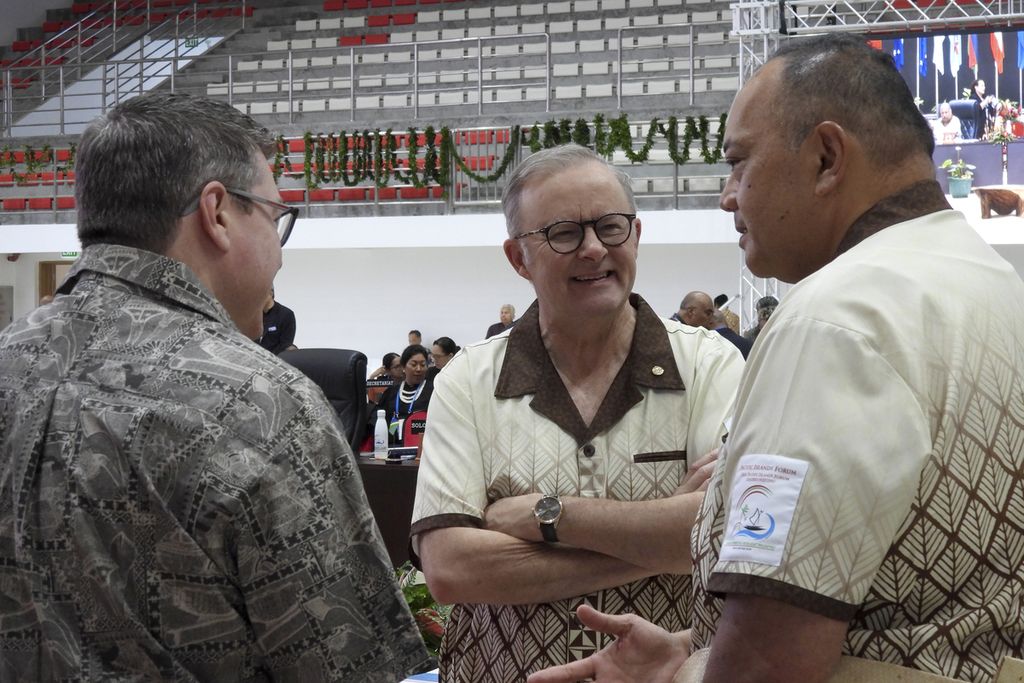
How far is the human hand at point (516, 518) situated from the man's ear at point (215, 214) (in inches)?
23.7

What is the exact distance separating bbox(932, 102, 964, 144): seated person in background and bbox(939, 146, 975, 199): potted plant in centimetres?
13

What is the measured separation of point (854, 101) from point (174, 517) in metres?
→ 0.81

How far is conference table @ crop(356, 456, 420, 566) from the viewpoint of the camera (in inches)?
181

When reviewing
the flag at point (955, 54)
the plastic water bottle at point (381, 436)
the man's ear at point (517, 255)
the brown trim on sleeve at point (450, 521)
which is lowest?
the plastic water bottle at point (381, 436)

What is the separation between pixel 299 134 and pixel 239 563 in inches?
536

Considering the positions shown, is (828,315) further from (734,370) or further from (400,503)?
(400,503)

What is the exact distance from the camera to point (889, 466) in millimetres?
967

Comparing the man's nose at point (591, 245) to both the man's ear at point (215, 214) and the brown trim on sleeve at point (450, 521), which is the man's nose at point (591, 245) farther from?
the man's ear at point (215, 214)

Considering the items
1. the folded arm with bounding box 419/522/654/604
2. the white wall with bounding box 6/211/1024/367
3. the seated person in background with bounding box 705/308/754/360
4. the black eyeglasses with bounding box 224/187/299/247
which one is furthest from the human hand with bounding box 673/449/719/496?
the white wall with bounding box 6/211/1024/367

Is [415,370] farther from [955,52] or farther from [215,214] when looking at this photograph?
[215,214]

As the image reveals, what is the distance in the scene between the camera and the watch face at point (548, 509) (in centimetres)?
162

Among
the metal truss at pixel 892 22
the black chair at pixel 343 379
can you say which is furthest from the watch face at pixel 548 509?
the metal truss at pixel 892 22

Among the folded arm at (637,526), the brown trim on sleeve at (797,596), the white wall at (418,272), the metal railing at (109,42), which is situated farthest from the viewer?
the metal railing at (109,42)

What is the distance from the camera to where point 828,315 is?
3.30 ft
